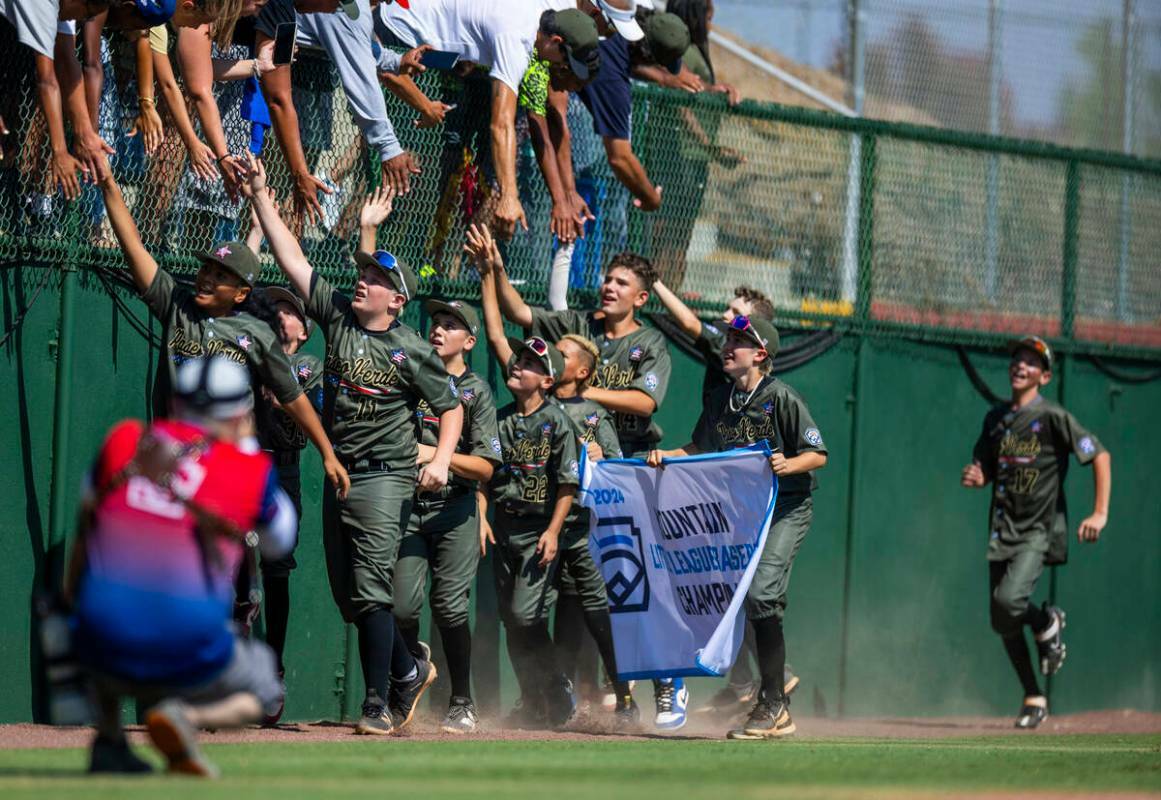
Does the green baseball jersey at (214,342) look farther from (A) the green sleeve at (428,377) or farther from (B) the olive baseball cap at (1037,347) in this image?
(B) the olive baseball cap at (1037,347)

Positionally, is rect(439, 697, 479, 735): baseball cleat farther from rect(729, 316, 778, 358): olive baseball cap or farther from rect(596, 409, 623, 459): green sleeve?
rect(729, 316, 778, 358): olive baseball cap

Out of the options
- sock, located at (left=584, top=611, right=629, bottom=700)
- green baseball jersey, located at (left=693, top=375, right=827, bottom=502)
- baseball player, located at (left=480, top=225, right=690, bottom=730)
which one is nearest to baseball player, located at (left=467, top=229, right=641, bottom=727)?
sock, located at (left=584, top=611, right=629, bottom=700)

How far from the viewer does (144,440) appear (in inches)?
231

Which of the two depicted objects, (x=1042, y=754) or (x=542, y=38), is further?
(x=542, y=38)

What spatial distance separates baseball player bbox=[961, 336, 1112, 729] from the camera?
12.6 m

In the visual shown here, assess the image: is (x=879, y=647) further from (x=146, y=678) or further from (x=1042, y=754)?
(x=146, y=678)

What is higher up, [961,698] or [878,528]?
[878,528]

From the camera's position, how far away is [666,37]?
11.9 metres

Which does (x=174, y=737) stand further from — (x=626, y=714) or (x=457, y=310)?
(x=626, y=714)

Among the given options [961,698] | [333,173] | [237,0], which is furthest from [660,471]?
[961,698]

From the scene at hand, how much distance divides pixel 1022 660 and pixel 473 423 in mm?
4833

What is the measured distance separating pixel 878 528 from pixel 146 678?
8.75 metres

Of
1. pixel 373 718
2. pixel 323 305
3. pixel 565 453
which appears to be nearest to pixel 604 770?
pixel 373 718

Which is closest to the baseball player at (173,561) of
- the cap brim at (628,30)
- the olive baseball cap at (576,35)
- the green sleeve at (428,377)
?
the green sleeve at (428,377)
